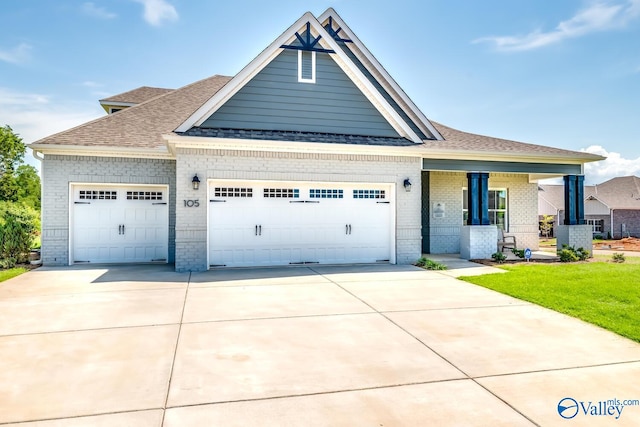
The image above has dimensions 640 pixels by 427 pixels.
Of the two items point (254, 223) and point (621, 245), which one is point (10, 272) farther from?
point (621, 245)

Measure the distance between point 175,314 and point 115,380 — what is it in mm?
2572

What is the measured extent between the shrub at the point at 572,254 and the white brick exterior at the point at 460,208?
2712 mm

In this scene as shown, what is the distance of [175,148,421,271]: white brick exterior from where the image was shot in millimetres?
11398

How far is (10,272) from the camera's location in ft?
35.3

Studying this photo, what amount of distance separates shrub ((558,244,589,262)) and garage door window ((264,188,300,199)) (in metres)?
9.44

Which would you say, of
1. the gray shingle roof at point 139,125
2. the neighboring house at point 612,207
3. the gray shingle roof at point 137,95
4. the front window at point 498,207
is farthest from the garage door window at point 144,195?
the neighboring house at point 612,207

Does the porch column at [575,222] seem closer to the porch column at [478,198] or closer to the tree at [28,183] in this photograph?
the porch column at [478,198]

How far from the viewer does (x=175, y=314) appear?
263 inches

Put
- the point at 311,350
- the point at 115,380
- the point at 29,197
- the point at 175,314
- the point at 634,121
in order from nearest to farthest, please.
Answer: the point at 115,380 → the point at 311,350 → the point at 175,314 → the point at 634,121 → the point at 29,197

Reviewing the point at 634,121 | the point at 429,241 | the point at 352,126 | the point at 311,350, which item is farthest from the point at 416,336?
the point at 634,121

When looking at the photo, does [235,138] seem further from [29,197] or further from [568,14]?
[29,197]

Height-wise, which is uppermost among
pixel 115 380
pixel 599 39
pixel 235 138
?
pixel 599 39

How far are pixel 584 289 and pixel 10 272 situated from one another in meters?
14.0

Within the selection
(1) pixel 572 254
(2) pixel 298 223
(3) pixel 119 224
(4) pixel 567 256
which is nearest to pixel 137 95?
(3) pixel 119 224
